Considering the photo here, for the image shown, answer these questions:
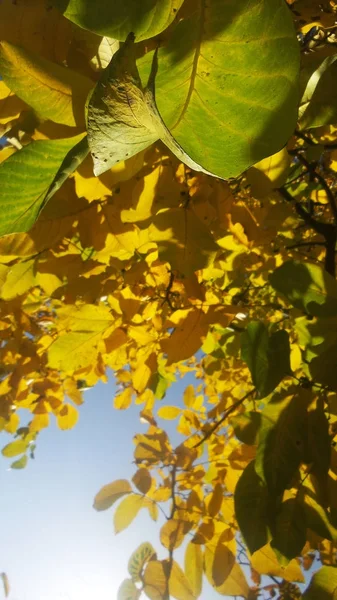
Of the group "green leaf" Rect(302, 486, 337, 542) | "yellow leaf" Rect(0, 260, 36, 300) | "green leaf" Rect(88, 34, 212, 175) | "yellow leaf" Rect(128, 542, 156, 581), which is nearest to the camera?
"green leaf" Rect(88, 34, 212, 175)

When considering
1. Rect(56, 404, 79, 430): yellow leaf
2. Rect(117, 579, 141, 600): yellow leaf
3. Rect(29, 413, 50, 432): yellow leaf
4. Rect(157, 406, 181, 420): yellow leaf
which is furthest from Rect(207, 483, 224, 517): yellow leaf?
Rect(29, 413, 50, 432): yellow leaf

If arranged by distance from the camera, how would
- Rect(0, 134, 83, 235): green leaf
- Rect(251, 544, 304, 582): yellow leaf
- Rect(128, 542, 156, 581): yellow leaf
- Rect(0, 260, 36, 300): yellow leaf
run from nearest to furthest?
Rect(0, 134, 83, 235): green leaf, Rect(0, 260, 36, 300): yellow leaf, Rect(251, 544, 304, 582): yellow leaf, Rect(128, 542, 156, 581): yellow leaf

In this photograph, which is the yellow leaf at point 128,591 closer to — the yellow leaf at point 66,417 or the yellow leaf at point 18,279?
the yellow leaf at point 66,417

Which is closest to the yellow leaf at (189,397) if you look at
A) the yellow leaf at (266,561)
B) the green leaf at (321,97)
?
the yellow leaf at (266,561)

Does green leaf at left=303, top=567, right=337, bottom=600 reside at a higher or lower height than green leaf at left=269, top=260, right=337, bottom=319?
lower

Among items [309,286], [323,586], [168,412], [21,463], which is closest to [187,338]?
[309,286]

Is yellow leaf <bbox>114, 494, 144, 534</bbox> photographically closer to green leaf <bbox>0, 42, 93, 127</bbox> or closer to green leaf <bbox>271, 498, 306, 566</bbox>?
green leaf <bbox>271, 498, 306, 566</bbox>

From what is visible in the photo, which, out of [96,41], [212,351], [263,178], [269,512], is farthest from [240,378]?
[96,41]

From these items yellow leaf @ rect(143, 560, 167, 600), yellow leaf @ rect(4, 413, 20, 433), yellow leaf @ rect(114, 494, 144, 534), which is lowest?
yellow leaf @ rect(143, 560, 167, 600)

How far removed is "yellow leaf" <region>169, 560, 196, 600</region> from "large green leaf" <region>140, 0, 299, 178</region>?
1401 millimetres

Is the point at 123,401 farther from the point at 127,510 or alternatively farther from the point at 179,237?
the point at 179,237

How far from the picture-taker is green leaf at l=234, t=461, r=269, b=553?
0.71 metres

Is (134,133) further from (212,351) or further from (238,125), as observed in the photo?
(212,351)

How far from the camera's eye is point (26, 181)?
34 centimetres
